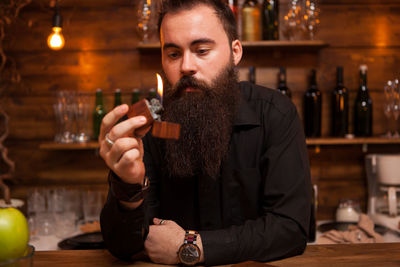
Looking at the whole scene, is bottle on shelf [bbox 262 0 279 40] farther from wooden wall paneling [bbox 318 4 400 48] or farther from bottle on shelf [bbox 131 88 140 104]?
bottle on shelf [bbox 131 88 140 104]

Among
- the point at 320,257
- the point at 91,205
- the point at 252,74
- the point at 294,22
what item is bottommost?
the point at 91,205

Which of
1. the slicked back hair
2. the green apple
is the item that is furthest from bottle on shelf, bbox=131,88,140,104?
the green apple

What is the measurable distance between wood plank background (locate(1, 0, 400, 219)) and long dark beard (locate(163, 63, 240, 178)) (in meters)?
1.08

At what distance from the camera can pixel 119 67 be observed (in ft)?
8.02

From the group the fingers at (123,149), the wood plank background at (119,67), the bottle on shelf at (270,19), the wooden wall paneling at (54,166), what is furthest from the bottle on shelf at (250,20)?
the fingers at (123,149)

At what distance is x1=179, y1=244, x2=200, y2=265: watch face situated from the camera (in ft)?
3.23

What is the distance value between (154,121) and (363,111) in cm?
188

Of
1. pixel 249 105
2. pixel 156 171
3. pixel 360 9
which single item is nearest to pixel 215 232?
pixel 156 171

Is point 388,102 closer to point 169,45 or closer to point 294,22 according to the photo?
point 294,22

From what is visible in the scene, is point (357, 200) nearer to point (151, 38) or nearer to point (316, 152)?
point (316, 152)

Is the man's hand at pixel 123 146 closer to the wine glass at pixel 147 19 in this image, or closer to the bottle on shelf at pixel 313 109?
the wine glass at pixel 147 19

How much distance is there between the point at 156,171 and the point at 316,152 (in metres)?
1.30

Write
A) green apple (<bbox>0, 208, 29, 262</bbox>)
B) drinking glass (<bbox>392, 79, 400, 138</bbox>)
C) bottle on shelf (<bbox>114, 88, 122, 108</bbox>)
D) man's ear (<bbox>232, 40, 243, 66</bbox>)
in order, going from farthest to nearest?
1. bottle on shelf (<bbox>114, 88, 122, 108</bbox>)
2. drinking glass (<bbox>392, 79, 400, 138</bbox>)
3. man's ear (<bbox>232, 40, 243, 66</bbox>)
4. green apple (<bbox>0, 208, 29, 262</bbox>)

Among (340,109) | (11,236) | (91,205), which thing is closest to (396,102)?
(340,109)
